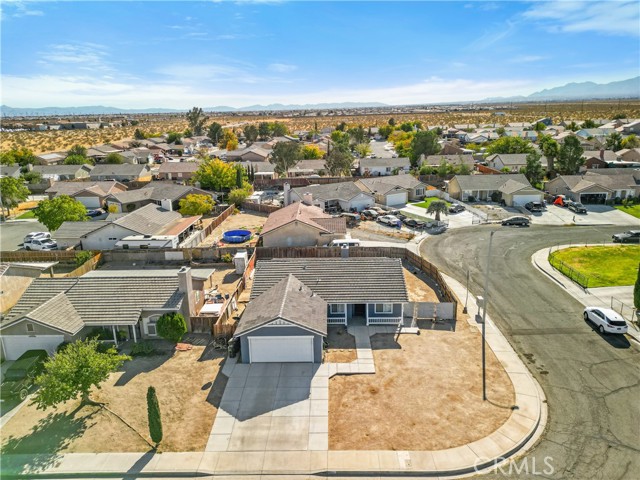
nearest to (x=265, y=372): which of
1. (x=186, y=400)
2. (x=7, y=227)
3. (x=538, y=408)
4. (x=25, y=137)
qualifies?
(x=186, y=400)

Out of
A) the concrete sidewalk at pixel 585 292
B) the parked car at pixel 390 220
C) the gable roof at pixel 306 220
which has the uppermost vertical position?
the gable roof at pixel 306 220

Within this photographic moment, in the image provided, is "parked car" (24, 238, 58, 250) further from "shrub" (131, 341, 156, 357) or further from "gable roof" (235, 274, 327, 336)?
"gable roof" (235, 274, 327, 336)

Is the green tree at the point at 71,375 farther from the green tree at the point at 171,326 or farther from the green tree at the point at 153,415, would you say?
the green tree at the point at 171,326

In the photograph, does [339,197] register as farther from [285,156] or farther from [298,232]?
[285,156]

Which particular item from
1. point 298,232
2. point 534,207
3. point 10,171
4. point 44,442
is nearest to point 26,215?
point 10,171

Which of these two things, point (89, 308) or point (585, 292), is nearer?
point (89, 308)

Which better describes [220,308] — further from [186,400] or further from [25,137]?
[25,137]

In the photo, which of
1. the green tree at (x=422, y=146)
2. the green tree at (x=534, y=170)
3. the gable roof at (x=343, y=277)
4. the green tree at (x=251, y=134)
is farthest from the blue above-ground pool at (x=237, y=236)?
the green tree at (x=251, y=134)
